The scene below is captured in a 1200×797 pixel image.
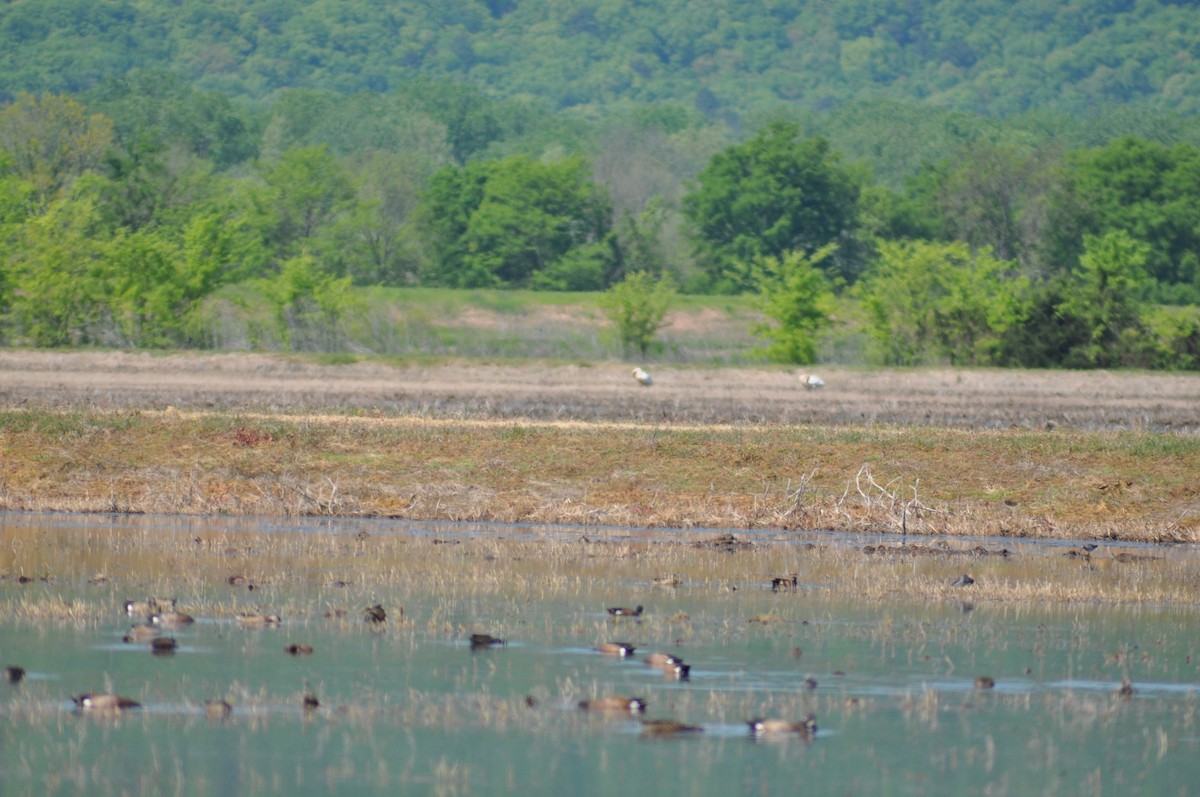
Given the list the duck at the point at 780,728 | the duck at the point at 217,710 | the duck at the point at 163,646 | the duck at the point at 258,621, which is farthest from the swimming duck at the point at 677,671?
the duck at the point at 163,646

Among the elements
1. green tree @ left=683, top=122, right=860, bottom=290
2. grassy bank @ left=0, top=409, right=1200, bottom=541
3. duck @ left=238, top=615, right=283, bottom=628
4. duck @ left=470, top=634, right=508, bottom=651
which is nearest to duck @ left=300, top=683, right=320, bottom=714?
duck @ left=470, top=634, right=508, bottom=651

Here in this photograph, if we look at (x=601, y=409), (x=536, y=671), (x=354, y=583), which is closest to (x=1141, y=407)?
(x=601, y=409)

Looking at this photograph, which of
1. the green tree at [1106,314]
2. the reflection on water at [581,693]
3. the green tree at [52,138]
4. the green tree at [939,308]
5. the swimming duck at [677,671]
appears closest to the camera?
the reflection on water at [581,693]

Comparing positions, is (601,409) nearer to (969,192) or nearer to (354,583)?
(354,583)

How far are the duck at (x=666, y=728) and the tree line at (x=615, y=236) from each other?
3657cm

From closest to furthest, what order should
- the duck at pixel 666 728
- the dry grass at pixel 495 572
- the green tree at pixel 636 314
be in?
the duck at pixel 666 728, the dry grass at pixel 495 572, the green tree at pixel 636 314

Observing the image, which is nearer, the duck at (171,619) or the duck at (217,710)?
the duck at (217,710)

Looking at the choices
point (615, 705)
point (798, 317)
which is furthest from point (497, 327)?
point (615, 705)

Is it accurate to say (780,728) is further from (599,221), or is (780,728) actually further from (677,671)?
(599,221)

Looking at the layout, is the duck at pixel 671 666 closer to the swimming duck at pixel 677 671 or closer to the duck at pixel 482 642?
the swimming duck at pixel 677 671

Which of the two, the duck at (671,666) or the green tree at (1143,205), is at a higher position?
the green tree at (1143,205)

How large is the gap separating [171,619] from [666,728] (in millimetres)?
5468

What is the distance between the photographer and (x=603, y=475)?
2692 cm

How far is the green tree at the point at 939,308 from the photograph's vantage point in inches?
1970
